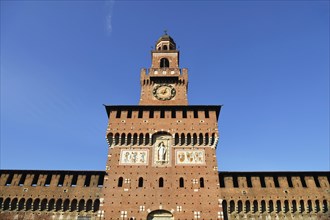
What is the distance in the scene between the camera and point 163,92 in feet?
112

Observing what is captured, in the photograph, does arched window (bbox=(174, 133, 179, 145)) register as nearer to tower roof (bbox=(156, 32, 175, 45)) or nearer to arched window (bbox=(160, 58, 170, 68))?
arched window (bbox=(160, 58, 170, 68))

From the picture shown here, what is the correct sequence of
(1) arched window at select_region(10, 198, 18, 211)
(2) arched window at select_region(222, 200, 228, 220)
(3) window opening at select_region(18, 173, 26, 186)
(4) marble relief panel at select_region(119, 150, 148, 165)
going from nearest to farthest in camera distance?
(2) arched window at select_region(222, 200, 228, 220) < (1) arched window at select_region(10, 198, 18, 211) < (4) marble relief panel at select_region(119, 150, 148, 165) < (3) window opening at select_region(18, 173, 26, 186)

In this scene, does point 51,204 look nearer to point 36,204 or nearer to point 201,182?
point 36,204

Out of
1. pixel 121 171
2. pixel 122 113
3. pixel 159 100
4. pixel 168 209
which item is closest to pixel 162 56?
pixel 159 100

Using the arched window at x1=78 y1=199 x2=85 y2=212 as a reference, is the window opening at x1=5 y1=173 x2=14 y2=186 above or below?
above

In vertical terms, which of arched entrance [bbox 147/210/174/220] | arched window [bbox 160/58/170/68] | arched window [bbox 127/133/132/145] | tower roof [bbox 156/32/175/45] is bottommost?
arched entrance [bbox 147/210/174/220]

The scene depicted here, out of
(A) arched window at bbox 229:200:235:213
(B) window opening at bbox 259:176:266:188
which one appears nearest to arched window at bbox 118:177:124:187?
(A) arched window at bbox 229:200:235:213

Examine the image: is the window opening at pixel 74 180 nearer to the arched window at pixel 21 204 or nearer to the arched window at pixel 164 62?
the arched window at pixel 21 204

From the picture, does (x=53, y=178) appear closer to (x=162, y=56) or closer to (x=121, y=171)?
(x=121, y=171)

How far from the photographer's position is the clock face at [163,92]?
33625mm

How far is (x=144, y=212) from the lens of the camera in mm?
25234

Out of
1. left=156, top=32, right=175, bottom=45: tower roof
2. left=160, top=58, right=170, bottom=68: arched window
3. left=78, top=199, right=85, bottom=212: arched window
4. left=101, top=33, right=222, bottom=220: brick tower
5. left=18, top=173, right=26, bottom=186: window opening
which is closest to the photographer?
left=101, top=33, right=222, bottom=220: brick tower

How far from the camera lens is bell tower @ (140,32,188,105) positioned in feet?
110

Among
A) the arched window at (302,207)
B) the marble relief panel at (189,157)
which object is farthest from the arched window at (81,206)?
the arched window at (302,207)
